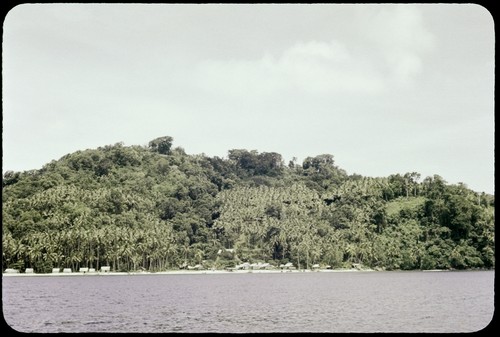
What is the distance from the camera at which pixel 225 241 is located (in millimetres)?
121312

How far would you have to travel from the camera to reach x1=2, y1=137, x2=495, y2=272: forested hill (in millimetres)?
90625

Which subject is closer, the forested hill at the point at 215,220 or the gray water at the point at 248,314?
the gray water at the point at 248,314

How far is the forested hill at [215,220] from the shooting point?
9062cm

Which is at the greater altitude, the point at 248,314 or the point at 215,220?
the point at 215,220

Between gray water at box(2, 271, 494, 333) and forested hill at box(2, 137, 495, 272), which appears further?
forested hill at box(2, 137, 495, 272)

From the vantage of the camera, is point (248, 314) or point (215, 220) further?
point (215, 220)

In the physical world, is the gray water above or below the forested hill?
below

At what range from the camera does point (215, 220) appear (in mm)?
126062

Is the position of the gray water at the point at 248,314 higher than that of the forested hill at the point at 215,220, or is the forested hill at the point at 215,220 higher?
the forested hill at the point at 215,220

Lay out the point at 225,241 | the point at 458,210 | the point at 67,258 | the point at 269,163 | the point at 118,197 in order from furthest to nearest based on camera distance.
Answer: the point at 269,163
the point at 225,241
the point at 118,197
the point at 458,210
the point at 67,258

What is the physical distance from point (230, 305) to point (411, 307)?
39.0 feet

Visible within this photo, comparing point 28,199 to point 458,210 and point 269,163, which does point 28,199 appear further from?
point 269,163

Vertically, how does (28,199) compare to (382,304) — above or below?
above

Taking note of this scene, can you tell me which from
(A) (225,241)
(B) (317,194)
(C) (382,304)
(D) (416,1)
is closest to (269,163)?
(B) (317,194)
